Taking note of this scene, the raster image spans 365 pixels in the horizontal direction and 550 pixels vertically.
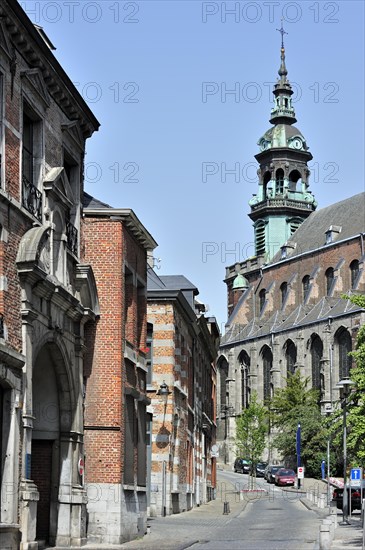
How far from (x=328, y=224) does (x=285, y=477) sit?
45.6m

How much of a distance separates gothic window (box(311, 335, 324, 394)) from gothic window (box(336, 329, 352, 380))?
3.18 metres

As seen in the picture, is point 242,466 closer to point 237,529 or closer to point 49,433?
point 237,529

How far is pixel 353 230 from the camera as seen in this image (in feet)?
347

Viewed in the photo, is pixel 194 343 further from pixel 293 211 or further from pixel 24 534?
pixel 293 211

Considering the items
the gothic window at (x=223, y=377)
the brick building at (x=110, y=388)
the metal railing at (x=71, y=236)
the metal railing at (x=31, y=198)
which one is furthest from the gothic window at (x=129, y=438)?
the gothic window at (x=223, y=377)

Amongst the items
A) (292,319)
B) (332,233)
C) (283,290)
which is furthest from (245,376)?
(332,233)

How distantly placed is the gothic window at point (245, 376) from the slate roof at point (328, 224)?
11.4 meters

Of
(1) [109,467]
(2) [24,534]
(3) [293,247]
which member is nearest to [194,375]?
(1) [109,467]

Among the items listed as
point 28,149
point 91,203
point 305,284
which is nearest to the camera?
point 28,149

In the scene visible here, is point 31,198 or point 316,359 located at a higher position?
point 316,359

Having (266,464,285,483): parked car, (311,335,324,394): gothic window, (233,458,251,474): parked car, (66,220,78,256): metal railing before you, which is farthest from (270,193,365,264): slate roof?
(66,220,78,256): metal railing

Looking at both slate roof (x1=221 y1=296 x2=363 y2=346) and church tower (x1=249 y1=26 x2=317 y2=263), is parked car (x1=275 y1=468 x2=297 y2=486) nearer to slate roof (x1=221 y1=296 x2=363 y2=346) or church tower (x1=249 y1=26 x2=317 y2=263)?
slate roof (x1=221 y1=296 x2=363 y2=346)

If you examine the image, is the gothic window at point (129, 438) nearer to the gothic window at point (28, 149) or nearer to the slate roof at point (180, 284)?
the gothic window at point (28, 149)

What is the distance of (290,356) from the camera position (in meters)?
105
